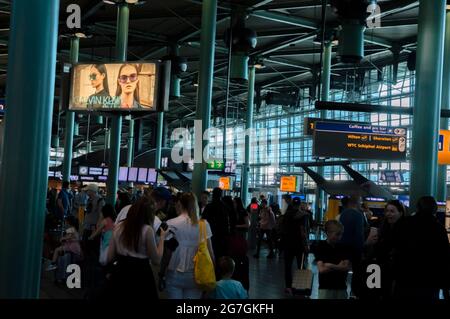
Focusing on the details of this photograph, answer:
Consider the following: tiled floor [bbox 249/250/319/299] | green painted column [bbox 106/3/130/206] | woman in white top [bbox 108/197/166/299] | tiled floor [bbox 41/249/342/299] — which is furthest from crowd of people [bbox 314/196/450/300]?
green painted column [bbox 106/3/130/206]

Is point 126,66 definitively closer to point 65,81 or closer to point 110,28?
point 65,81

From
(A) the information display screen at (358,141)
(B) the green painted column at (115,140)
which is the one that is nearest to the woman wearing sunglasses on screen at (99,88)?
(B) the green painted column at (115,140)

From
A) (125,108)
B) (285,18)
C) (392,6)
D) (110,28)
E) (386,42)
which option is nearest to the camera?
(125,108)

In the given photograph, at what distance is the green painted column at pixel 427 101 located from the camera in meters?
10.7

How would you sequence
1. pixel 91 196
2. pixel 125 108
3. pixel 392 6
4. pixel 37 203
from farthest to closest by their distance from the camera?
pixel 392 6
pixel 125 108
pixel 91 196
pixel 37 203

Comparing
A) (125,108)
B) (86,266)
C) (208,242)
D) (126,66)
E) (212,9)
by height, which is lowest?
(86,266)

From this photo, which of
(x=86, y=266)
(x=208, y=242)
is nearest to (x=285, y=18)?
(x=86, y=266)

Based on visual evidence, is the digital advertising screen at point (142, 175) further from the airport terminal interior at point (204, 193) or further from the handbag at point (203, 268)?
the handbag at point (203, 268)

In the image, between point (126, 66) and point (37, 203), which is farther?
point (126, 66)

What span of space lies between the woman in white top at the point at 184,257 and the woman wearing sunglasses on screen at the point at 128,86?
9.35 meters

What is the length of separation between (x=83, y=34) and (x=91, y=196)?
15.3m

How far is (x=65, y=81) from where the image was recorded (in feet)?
52.2

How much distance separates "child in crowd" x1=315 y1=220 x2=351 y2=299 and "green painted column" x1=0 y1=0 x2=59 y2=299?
103 inches

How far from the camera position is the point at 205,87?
1588 centimetres
